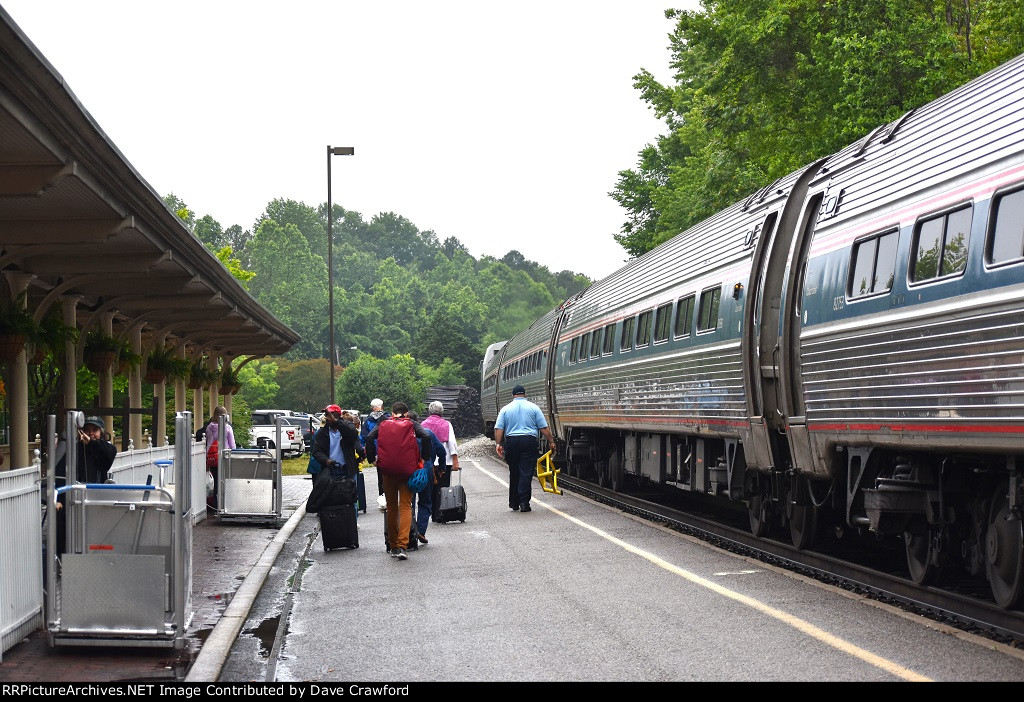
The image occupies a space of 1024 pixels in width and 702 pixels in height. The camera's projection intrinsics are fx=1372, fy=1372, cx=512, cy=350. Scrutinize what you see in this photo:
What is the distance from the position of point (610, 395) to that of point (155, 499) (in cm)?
1349

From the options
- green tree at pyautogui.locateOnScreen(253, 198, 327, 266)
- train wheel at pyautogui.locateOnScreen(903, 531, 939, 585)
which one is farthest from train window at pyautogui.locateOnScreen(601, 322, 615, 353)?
green tree at pyautogui.locateOnScreen(253, 198, 327, 266)

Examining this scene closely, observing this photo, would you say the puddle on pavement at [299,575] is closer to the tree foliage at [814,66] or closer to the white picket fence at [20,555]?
the white picket fence at [20,555]

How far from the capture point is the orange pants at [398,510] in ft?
47.2

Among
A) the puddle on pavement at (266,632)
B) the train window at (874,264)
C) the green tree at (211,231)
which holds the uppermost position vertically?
the green tree at (211,231)

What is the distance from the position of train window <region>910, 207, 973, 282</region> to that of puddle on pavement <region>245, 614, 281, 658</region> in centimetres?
513

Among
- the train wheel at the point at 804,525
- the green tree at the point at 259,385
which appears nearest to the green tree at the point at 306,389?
the green tree at the point at 259,385

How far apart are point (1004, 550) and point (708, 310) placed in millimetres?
6827

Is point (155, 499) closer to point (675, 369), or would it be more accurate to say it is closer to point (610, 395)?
point (675, 369)

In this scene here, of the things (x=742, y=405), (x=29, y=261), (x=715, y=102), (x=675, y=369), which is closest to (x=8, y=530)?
(x=29, y=261)

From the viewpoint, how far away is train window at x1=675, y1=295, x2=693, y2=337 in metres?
16.5

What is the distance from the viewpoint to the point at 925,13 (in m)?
30.7

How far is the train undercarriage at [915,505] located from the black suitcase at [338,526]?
4.12 meters

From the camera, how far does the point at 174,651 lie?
8.75m

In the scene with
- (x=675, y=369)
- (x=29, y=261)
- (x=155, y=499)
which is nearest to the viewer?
(x=155, y=499)
